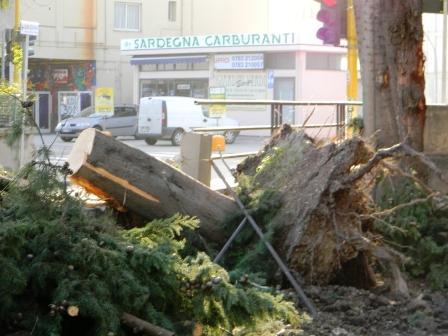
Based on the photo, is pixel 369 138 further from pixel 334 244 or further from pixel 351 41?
pixel 351 41

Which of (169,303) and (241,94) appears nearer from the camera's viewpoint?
(169,303)

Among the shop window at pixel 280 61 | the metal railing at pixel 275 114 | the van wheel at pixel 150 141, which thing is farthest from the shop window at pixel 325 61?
the metal railing at pixel 275 114

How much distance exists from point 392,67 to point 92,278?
544 centimetres

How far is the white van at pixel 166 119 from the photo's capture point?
3472 centimetres

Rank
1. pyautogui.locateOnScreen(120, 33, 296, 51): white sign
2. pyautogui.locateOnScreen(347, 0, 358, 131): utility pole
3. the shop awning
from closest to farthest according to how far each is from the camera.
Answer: pyautogui.locateOnScreen(347, 0, 358, 131): utility pole, pyautogui.locateOnScreen(120, 33, 296, 51): white sign, the shop awning

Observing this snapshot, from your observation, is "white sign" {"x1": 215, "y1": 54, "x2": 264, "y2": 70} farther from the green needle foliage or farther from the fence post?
the green needle foliage

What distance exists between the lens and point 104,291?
5328mm

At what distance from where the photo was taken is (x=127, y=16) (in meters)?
50.1

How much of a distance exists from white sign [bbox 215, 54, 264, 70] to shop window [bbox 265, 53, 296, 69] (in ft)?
1.61

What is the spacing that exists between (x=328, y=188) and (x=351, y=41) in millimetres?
8475

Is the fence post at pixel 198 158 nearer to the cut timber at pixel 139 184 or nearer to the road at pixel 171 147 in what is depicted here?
the road at pixel 171 147

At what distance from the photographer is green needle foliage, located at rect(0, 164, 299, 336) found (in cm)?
525

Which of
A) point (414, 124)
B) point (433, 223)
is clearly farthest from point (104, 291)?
point (414, 124)

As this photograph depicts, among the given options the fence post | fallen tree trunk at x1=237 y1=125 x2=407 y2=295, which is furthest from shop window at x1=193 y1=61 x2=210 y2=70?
fallen tree trunk at x1=237 y1=125 x2=407 y2=295
